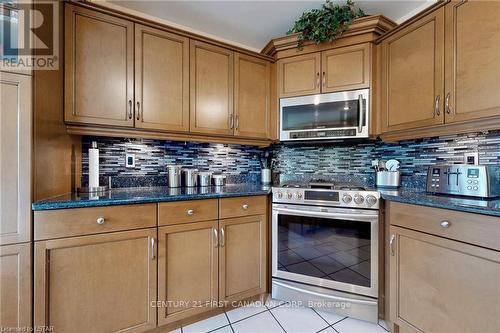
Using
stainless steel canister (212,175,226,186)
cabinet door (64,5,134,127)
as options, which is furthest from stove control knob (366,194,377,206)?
cabinet door (64,5,134,127)

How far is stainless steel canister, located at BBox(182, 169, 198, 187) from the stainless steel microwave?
0.90 m

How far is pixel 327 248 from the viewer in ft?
5.80

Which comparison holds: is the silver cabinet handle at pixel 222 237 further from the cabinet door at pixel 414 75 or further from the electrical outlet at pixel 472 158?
the electrical outlet at pixel 472 158

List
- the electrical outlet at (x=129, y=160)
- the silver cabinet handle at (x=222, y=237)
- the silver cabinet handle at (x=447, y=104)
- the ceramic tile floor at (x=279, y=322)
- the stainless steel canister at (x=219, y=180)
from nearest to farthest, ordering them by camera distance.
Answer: the silver cabinet handle at (x=447, y=104) → the ceramic tile floor at (x=279, y=322) → the silver cabinet handle at (x=222, y=237) → the electrical outlet at (x=129, y=160) → the stainless steel canister at (x=219, y=180)

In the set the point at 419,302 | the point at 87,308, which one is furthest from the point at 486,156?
the point at 87,308

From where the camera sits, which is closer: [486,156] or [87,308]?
[87,308]

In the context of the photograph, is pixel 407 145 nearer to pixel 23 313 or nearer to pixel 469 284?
pixel 469 284

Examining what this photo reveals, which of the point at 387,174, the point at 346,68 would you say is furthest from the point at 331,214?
the point at 346,68

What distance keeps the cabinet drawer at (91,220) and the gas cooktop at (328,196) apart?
100 centimetres

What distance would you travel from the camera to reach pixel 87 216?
4.17ft

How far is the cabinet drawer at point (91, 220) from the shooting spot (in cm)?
118

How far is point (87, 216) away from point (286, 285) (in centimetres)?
153

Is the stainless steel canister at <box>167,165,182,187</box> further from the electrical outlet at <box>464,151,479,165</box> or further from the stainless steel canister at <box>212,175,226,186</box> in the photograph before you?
the electrical outlet at <box>464,151,479,165</box>

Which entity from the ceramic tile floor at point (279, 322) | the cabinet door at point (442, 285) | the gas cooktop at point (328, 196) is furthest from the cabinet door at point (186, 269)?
the cabinet door at point (442, 285)
